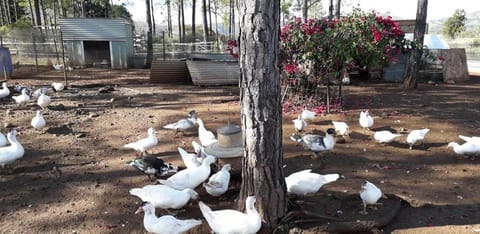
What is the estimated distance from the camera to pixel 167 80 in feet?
50.2

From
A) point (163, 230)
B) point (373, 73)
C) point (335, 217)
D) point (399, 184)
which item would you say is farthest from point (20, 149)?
point (373, 73)

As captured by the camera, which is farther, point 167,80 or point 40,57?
point 40,57

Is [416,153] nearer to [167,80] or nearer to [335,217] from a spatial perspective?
[335,217]

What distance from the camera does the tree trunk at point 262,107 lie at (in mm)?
3723

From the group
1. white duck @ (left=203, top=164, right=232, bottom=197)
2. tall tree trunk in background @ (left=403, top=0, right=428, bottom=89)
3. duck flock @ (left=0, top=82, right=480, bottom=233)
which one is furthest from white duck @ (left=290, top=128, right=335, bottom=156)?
tall tree trunk in background @ (left=403, top=0, right=428, bottom=89)

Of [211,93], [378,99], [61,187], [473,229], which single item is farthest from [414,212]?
[211,93]

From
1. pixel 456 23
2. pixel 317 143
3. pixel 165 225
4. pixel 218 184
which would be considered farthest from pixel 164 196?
pixel 456 23

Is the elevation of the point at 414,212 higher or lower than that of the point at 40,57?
lower

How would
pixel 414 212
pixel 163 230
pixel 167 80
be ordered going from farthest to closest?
pixel 167 80
pixel 414 212
pixel 163 230

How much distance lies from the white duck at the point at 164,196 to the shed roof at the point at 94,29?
61.8 feet

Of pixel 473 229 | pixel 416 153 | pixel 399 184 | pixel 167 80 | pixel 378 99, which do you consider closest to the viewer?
pixel 473 229

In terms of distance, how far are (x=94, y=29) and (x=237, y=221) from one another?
20.6 m

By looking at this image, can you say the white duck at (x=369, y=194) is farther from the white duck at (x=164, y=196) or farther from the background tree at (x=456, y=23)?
the background tree at (x=456, y=23)

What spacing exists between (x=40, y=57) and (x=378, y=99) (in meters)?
20.4
